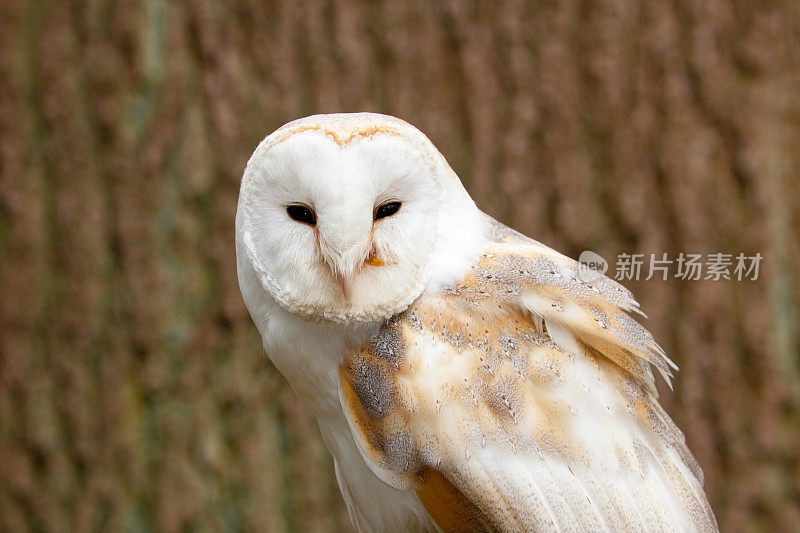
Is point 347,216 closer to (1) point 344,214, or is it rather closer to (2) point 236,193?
(1) point 344,214

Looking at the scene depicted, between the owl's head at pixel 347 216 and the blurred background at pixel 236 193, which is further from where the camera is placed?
the blurred background at pixel 236 193

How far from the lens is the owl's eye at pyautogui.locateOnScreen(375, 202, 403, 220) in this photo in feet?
2.68

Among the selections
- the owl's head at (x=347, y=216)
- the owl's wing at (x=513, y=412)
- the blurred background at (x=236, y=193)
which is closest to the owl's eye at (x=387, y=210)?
the owl's head at (x=347, y=216)

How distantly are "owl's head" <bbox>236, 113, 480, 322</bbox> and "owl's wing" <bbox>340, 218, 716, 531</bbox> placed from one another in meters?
0.06

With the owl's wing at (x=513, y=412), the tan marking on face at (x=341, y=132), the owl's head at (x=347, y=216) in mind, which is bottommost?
the owl's wing at (x=513, y=412)

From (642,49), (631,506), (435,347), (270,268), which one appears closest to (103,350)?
(270,268)

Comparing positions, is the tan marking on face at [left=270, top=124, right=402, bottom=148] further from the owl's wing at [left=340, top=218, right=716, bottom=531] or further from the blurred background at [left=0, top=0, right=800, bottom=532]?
the blurred background at [left=0, top=0, right=800, bottom=532]

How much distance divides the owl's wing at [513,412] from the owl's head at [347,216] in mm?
64

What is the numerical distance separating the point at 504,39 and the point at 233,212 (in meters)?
0.71

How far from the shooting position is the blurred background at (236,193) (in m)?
1.57

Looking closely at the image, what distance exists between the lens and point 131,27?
5.27 feet

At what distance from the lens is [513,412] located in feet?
2.83

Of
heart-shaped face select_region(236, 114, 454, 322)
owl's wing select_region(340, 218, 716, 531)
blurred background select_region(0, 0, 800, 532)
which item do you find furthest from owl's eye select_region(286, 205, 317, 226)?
blurred background select_region(0, 0, 800, 532)

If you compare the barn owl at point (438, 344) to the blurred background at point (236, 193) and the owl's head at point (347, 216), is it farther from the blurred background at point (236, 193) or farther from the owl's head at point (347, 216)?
the blurred background at point (236, 193)
